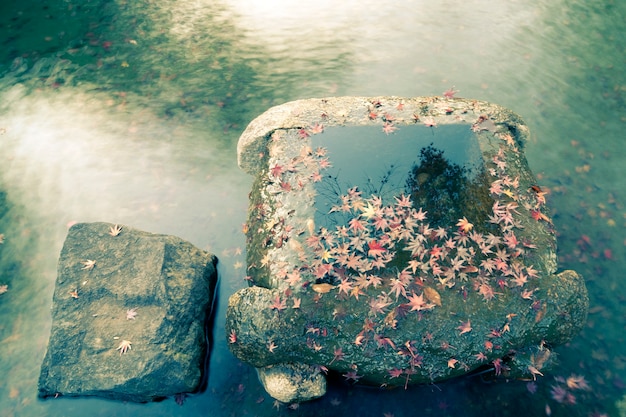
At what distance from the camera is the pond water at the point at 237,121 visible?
3947mm

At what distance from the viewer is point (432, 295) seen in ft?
10.7

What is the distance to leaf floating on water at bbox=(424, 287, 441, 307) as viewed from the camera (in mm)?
3227

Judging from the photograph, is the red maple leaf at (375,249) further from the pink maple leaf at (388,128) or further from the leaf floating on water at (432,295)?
the pink maple leaf at (388,128)

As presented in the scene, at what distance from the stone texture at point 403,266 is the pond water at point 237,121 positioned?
31.6 inches

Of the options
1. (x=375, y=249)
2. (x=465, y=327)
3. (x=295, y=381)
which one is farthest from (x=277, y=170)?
(x=465, y=327)

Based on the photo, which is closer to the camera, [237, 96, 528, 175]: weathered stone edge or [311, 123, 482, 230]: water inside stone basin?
[311, 123, 482, 230]: water inside stone basin

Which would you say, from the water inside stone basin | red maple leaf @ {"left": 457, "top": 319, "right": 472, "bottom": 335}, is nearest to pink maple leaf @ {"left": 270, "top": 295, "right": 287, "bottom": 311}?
the water inside stone basin

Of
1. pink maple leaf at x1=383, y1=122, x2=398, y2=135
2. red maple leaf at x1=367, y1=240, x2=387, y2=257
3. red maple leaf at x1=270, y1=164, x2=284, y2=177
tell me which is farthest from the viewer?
Result: pink maple leaf at x1=383, y1=122, x2=398, y2=135

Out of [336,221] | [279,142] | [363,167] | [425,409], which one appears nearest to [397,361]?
[425,409]

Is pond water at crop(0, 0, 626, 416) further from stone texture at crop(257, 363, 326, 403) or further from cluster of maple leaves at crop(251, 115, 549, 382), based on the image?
cluster of maple leaves at crop(251, 115, 549, 382)

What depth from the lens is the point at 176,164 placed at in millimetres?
5602

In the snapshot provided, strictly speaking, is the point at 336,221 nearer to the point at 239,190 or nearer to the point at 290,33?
the point at 239,190

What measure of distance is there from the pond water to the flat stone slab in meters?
0.41

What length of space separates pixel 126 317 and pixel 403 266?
2569 millimetres
